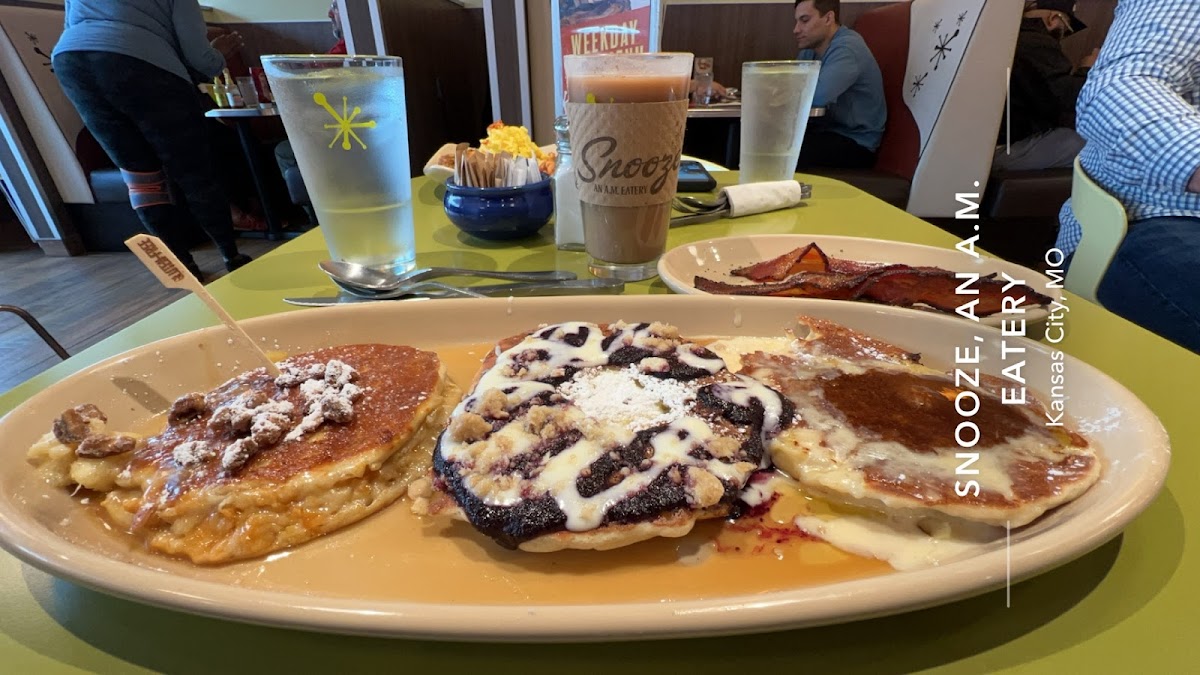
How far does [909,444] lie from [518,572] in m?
0.49

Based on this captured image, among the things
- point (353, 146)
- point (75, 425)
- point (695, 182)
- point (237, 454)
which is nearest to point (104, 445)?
point (75, 425)

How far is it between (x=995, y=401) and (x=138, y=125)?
4.72 meters

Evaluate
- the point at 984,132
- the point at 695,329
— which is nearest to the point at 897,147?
the point at 984,132

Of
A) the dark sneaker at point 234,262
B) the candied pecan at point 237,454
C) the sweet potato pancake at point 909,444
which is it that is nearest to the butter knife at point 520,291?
the sweet potato pancake at point 909,444

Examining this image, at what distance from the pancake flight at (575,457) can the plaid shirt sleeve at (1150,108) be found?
4.57 ft

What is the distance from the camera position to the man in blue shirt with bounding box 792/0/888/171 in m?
4.04

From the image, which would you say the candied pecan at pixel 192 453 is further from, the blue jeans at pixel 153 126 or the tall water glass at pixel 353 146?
the blue jeans at pixel 153 126

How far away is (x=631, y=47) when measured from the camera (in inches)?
97.7

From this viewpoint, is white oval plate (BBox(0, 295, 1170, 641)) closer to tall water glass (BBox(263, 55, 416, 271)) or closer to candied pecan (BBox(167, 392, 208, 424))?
candied pecan (BBox(167, 392, 208, 424))

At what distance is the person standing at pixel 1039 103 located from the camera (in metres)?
3.79

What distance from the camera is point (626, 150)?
3.76 ft

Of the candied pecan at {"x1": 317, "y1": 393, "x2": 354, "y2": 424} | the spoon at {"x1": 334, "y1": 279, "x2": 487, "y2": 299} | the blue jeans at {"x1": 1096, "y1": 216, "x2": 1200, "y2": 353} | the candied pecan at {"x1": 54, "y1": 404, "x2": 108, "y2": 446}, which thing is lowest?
the blue jeans at {"x1": 1096, "y1": 216, "x2": 1200, "y2": 353}

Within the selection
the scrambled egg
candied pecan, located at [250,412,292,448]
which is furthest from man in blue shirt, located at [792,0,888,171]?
candied pecan, located at [250,412,292,448]

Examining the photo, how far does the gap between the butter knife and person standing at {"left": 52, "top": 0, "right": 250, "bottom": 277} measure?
3189mm
